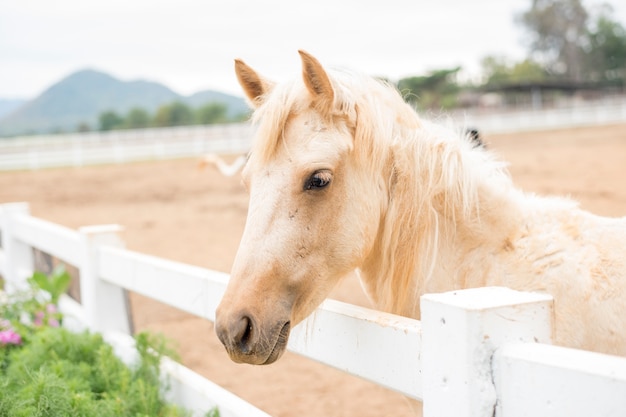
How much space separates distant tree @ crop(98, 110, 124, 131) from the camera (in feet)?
207

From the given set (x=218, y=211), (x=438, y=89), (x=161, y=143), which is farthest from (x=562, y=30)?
(x=218, y=211)

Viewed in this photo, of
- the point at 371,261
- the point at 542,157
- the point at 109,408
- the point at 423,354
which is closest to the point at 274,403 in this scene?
the point at 109,408

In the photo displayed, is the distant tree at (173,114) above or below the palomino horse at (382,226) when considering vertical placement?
above

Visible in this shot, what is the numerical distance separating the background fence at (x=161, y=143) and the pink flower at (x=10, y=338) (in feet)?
64.3

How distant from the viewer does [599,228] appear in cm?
231

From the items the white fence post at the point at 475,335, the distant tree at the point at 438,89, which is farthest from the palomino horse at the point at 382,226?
the distant tree at the point at 438,89

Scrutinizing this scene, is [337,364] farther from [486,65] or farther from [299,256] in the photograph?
[486,65]

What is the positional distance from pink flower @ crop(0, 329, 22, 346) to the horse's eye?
8.56 feet

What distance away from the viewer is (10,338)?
3643 mm

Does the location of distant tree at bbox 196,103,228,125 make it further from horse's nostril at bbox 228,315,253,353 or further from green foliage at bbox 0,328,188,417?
horse's nostril at bbox 228,315,253,353

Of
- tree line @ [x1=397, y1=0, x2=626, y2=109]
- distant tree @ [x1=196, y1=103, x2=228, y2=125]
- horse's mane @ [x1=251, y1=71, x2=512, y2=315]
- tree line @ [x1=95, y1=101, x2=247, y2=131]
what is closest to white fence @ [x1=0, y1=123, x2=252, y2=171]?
horse's mane @ [x1=251, y1=71, x2=512, y2=315]

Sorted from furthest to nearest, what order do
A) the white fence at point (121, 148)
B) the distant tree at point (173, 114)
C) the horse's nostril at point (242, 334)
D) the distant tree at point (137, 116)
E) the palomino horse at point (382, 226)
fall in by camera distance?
the distant tree at point (137, 116) → the distant tree at point (173, 114) → the white fence at point (121, 148) → the palomino horse at point (382, 226) → the horse's nostril at point (242, 334)

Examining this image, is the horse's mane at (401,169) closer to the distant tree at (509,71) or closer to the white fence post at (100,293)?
the white fence post at (100,293)

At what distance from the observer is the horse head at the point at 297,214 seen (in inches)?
69.2
